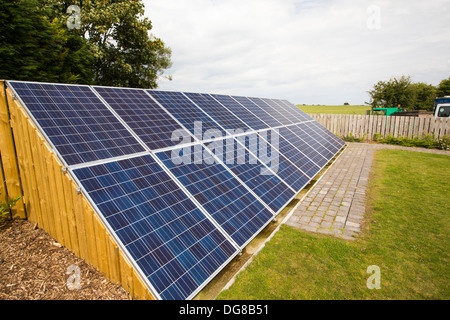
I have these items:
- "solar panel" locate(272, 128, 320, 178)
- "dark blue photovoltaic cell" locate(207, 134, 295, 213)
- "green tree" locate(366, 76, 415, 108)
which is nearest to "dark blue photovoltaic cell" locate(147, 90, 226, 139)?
"dark blue photovoltaic cell" locate(207, 134, 295, 213)

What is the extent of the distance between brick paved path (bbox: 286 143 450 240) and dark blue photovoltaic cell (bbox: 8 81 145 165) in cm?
472

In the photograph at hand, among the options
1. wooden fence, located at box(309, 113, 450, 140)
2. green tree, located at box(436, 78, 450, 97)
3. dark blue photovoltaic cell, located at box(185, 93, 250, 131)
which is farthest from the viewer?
green tree, located at box(436, 78, 450, 97)

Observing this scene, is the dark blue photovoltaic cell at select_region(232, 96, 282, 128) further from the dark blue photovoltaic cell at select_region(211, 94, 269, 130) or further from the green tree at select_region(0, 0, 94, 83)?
the green tree at select_region(0, 0, 94, 83)

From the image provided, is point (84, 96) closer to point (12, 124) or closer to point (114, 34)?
point (12, 124)

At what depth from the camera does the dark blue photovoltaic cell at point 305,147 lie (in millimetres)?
10659

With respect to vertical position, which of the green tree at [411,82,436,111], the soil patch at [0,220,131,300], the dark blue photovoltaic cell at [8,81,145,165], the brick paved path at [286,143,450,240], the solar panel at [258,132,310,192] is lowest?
the brick paved path at [286,143,450,240]

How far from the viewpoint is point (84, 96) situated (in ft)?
18.5

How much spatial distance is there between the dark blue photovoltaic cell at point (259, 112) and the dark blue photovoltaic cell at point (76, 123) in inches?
285

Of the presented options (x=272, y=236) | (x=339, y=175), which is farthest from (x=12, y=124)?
(x=339, y=175)

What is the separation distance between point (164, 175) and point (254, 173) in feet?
9.33

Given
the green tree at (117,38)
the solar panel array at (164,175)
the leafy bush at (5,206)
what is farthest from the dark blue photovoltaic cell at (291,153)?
the green tree at (117,38)

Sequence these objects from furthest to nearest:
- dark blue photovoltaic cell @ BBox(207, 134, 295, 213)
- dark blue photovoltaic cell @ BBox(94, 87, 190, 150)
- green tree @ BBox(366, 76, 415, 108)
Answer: green tree @ BBox(366, 76, 415, 108)
dark blue photovoltaic cell @ BBox(207, 134, 295, 213)
dark blue photovoltaic cell @ BBox(94, 87, 190, 150)

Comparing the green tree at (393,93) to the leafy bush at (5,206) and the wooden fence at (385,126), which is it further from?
the leafy bush at (5,206)

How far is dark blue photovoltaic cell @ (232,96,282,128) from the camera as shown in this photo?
1143 cm
